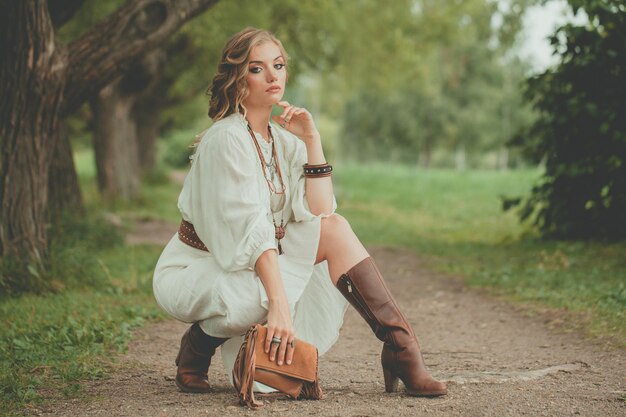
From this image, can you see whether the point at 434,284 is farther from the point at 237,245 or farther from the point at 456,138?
the point at 456,138

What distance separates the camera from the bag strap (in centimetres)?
339

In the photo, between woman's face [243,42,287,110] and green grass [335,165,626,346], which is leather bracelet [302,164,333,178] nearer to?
woman's face [243,42,287,110]

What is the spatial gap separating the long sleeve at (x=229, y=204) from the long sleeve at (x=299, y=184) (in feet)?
0.76

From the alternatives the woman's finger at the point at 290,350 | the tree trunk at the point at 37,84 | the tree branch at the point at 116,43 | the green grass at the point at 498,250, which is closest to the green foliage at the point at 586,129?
the green grass at the point at 498,250

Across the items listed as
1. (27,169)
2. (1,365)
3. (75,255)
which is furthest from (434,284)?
(1,365)

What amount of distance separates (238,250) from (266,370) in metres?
0.53

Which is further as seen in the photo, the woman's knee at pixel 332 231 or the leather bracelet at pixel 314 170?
the leather bracelet at pixel 314 170

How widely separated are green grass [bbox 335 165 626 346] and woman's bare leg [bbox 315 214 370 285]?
2100 millimetres

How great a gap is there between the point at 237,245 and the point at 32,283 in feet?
11.4

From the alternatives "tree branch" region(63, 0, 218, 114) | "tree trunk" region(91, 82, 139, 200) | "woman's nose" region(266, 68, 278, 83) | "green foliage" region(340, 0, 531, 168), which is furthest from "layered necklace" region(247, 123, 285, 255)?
"green foliage" region(340, 0, 531, 168)

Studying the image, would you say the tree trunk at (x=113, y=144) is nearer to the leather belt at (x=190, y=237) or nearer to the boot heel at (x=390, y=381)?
the leather belt at (x=190, y=237)

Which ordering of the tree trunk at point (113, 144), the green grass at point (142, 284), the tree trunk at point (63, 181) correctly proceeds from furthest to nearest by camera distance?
the tree trunk at point (113, 144) < the tree trunk at point (63, 181) < the green grass at point (142, 284)

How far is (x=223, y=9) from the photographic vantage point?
15.1m

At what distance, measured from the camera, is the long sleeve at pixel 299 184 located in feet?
12.5
